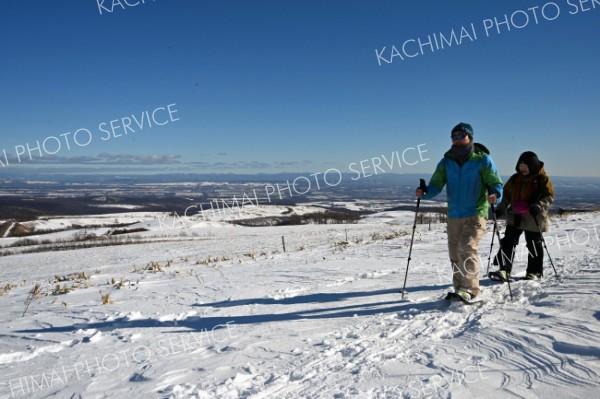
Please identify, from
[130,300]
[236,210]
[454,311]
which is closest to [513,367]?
[454,311]

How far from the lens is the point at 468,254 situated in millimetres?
5090

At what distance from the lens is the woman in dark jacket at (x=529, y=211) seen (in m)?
6.22

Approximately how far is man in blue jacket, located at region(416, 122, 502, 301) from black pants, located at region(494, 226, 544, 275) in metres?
1.36

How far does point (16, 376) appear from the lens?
369 cm

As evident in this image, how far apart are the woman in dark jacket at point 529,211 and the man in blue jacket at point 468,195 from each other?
135cm

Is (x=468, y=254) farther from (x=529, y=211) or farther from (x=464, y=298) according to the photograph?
(x=529, y=211)

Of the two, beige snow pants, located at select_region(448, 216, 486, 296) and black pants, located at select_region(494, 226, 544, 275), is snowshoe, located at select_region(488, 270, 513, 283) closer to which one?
black pants, located at select_region(494, 226, 544, 275)

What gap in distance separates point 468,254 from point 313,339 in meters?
2.41

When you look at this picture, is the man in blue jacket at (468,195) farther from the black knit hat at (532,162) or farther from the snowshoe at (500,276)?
the black knit hat at (532,162)

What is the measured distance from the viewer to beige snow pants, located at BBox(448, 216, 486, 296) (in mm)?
5039

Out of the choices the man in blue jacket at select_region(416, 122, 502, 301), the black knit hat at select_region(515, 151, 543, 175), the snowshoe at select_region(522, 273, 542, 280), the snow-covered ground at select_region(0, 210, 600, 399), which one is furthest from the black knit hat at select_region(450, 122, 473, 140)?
the snowshoe at select_region(522, 273, 542, 280)

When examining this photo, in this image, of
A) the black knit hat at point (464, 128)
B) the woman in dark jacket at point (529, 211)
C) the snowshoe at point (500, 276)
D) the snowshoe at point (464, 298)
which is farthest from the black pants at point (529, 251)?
the black knit hat at point (464, 128)

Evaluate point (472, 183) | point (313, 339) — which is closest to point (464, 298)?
point (472, 183)

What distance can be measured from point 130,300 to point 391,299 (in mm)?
4311
